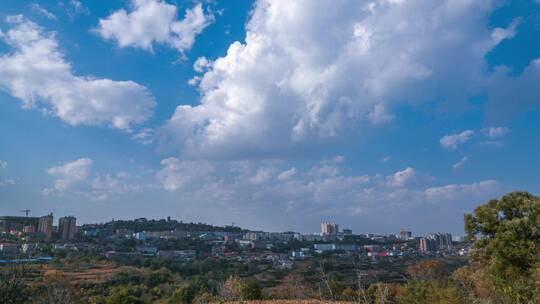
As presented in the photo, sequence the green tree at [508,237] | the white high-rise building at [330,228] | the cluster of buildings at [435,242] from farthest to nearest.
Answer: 1. the white high-rise building at [330,228]
2. the cluster of buildings at [435,242]
3. the green tree at [508,237]

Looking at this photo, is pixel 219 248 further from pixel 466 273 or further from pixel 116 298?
pixel 466 273

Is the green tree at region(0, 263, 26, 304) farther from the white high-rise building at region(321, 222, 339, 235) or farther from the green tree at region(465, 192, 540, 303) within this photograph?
the white high-rise building at region(321, 222, 339, 235)

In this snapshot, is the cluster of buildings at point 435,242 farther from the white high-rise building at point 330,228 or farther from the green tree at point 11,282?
the green tree at point 11,282

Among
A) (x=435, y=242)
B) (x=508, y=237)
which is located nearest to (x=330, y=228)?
(x=435, y=242)

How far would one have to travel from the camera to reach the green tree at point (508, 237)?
1575 centimetres

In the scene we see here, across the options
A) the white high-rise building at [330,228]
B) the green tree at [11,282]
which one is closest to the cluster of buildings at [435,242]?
the white high-rise building at [330,228]

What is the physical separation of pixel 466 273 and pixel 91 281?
37.8m

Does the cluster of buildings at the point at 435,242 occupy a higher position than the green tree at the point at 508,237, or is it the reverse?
the green tree at the point at 508,237

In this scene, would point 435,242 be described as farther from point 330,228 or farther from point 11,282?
point 11,282

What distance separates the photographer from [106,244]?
8912 centimetres

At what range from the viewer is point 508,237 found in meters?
16.6

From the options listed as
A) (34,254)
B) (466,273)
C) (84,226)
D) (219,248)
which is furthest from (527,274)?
(84,226)

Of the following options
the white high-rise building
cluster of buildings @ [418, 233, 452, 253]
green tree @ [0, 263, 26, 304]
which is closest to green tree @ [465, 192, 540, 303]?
green tree @ [0, 263, 26, 304]

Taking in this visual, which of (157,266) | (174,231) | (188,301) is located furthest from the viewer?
(174,231)
